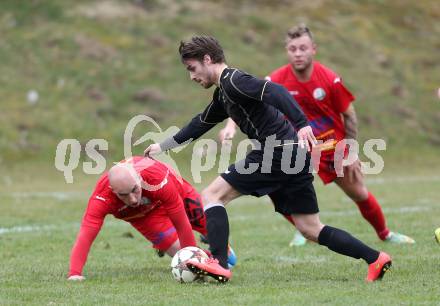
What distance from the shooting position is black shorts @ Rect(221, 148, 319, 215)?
630 centimetres

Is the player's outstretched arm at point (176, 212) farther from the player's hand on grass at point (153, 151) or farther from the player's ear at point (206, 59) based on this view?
the player's ear at point (206, 59)

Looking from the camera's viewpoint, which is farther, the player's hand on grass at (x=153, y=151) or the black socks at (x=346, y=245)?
the player's hand on grass at (x=153, y=151)

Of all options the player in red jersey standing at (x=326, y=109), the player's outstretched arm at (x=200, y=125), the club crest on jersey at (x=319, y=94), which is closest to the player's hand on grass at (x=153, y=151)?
the player's outstretched arm at (x=200, y=125)

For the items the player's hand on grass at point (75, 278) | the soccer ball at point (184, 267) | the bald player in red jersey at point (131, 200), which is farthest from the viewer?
the player's hand on grass at point (75, 278)

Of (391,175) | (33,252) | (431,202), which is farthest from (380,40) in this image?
(33,252)

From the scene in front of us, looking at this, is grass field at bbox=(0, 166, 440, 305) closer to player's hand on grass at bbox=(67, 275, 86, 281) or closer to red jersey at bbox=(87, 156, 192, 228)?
player's hand on grass at bbox=(67, 275, 86, 281)

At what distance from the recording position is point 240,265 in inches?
293

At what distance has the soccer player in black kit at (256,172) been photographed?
6168 mm

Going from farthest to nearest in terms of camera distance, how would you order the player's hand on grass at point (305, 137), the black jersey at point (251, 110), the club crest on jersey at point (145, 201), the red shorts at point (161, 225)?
the red shorts at point (161, 225), the club crest on jersey at point (145, 201), the black jersey at point (251, 110), the player's hand on grass at point (305, 137)

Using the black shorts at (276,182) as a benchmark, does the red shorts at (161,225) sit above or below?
below

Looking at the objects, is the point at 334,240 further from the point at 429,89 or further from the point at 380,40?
the point at 380,40

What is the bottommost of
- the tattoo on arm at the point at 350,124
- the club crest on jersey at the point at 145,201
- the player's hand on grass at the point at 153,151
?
the club crest on jersey at the point at 145,201

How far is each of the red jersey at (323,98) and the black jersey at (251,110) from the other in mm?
2226

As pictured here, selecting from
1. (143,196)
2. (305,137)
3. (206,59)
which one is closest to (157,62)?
(143,196)
